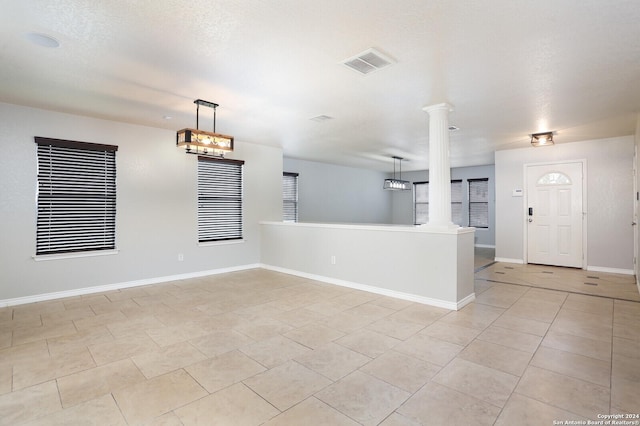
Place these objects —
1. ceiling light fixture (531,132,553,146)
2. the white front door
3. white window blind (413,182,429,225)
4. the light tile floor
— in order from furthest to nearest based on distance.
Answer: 1. white window blind (413,182,429,225)
2. the white front door
3. ceiling light fixture (531,132,553,146)
4. the light tile floor

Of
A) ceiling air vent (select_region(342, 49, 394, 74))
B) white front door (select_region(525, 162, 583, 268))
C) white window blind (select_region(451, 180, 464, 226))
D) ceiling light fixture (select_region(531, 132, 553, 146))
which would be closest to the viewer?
ceiling air vent (select_region(342, 49, 394, 74))

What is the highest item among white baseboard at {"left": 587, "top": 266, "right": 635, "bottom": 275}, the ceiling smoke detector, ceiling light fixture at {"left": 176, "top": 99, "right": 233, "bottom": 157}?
the ceiling smoke detector

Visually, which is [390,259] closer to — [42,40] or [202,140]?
[202,140]

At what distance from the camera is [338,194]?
1000 centimetres

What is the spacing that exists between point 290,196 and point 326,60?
19.5 feet

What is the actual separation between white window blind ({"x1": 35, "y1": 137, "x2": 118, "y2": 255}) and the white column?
187 inches

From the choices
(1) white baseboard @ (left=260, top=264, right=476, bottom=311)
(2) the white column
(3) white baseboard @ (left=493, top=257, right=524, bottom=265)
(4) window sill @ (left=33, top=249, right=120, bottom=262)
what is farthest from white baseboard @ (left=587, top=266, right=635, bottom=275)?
(4) window sill @ (left=33, top=249, right=120, bottom=262)

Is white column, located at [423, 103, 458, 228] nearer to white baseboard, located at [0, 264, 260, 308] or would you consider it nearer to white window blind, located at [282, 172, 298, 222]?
white baseboard, located at [0, 264, 260, 308]

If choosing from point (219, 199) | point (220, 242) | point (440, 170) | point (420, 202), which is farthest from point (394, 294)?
point (420, 202)

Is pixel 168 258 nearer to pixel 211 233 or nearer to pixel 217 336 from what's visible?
pixel 211 233

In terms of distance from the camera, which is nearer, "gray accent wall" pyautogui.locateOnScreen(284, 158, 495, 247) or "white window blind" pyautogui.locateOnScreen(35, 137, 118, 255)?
"white window blind" pyautogui.locateOnScreen(35, 137, 118, 255)

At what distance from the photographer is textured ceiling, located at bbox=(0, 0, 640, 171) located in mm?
2193

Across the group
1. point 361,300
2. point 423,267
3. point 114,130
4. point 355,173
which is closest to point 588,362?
point 423,267

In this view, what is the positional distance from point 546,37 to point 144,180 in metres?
5.48
